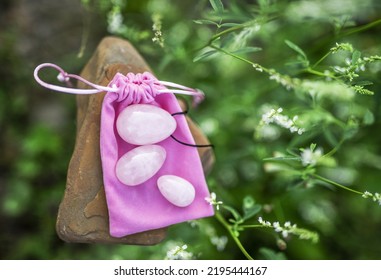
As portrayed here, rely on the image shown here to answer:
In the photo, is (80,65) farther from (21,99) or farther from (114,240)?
(114,240)

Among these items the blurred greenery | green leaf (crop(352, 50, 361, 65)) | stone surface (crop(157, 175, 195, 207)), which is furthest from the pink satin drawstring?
the blurred greenery

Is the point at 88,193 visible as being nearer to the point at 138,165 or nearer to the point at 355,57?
the point at 138,165

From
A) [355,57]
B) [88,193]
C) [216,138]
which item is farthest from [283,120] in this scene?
[216,138]

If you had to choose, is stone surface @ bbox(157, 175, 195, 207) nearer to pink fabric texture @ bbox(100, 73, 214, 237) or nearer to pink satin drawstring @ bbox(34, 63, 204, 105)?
pink fabric texture @ bbox(100, 73, 214, 237)

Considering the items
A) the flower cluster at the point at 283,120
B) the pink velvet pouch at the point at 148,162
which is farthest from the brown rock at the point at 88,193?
the flower cluster at the point at 283,120

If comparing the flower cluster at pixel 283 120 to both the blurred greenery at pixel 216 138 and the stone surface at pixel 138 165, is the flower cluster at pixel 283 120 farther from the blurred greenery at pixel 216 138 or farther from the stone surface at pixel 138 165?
the blurred greenery at pixel 216 138
